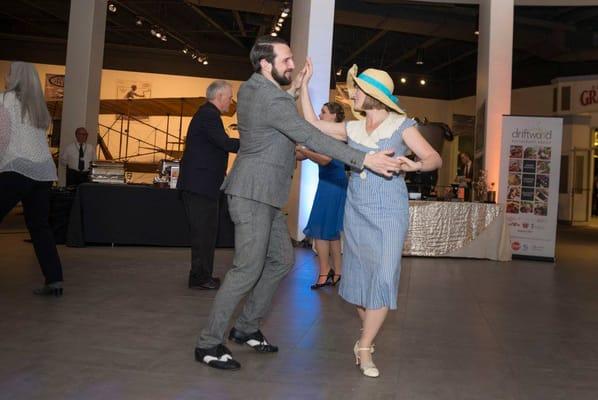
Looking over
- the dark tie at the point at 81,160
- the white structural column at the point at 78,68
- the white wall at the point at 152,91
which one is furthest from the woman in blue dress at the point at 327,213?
the white wall at the point at 152,91

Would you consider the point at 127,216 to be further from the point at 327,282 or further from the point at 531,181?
the point at 531,181

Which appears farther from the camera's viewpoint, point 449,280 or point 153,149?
point 153,149

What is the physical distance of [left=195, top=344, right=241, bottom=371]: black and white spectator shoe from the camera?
9.05 ft

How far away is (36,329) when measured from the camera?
10.7 feet

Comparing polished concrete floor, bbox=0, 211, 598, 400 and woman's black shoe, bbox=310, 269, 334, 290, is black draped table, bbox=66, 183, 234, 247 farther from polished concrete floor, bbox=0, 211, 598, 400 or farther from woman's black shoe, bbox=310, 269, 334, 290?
woman's black shoe, bbox=310, 269, 334, 290

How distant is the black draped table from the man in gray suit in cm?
438

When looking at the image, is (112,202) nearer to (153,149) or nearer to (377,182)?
(377,182)

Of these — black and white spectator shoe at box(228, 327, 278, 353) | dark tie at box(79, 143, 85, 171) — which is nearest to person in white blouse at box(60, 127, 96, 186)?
dark tie at box(79, 143, 85, 171)

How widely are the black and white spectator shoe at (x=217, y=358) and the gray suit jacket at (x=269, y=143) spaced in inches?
27.1

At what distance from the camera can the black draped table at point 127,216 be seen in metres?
6.94

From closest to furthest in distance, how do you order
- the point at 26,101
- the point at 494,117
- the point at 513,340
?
the point at 513,340, the point at 26,101, the point at 494,117

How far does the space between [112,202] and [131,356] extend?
4.41 metres

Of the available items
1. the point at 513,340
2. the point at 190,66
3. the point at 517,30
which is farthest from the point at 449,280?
the point at 190,66

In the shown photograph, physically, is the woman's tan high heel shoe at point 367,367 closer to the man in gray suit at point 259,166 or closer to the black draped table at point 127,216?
the man in gray suit at point 259,166
